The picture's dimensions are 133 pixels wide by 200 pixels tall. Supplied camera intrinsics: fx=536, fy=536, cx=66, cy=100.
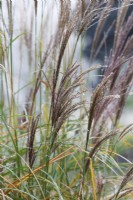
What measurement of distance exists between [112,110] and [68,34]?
29.4 inches

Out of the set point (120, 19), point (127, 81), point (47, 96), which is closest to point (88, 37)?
point (47, 96)

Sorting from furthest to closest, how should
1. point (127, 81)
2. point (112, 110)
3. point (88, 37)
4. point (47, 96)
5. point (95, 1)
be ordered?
point (88, 37), point (47, 96), point (112, 110), point (127, 81), point (95, 1)

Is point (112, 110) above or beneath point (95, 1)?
beneath

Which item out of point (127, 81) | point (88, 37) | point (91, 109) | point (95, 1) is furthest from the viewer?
point (88, 37)

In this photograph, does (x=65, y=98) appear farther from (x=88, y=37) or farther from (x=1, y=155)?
(x=88, y=37)

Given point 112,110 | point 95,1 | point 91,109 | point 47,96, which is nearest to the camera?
point 91,109

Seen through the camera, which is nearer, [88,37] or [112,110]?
[112,110]

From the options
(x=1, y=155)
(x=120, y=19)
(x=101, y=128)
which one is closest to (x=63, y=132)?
(x=101, y=128)

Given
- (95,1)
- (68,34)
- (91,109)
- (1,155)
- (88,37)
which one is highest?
(88,37)

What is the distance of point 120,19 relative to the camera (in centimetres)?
233

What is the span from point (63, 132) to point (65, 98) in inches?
32.0

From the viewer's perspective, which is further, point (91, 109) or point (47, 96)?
point (47, 96)

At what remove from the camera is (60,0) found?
170 centimetres

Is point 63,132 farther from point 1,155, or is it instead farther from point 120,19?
point 120,19
